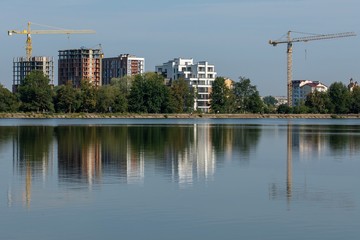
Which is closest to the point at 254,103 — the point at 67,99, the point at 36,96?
the point at 67,99

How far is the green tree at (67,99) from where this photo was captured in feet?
371

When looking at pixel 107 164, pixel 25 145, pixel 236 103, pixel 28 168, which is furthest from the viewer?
pixel 236 103

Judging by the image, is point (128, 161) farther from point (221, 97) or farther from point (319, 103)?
point (319, 103)

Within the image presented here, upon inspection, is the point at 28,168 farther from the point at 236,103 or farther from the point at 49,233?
the point at 236,103

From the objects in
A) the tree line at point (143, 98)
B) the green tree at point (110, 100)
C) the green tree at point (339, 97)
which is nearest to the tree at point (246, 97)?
the tree line at point (143, 98)

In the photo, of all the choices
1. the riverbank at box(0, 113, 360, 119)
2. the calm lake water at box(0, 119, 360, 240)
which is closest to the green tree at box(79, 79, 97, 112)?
the riverbank at box(0, 113, 360, 119)

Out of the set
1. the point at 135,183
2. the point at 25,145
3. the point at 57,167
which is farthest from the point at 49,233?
the point at 25,145

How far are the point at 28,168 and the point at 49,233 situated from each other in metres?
11.4

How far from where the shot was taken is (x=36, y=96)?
113 meters

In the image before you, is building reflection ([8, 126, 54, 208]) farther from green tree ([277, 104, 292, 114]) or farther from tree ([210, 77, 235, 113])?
green tree ([277, 104, 292, 114])

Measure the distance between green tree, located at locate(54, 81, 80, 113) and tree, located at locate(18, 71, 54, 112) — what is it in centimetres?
134

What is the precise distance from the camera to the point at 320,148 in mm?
37719

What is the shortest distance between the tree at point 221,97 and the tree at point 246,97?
165 inches

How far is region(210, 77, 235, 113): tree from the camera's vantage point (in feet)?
430
